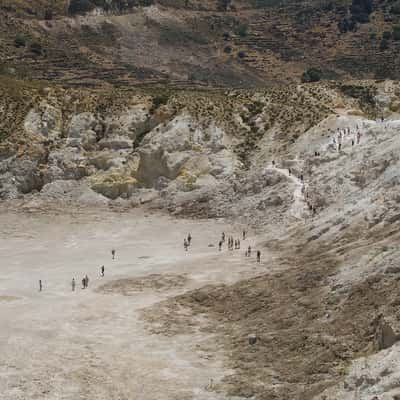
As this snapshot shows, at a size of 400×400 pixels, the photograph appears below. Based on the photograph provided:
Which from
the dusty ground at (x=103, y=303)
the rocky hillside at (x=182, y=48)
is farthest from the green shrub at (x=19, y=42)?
the dusty ground at (x=103, y=303)

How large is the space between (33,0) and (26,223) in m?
143

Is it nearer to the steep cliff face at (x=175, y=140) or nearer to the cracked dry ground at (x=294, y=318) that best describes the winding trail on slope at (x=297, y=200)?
the steep cliff face at (x=175, y=140)

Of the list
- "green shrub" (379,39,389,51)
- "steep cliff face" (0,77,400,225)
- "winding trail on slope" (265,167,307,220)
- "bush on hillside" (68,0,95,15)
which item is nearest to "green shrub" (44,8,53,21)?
"bush on hillside" (68,0,95,15)

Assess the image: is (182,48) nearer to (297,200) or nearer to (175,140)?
(175,140)

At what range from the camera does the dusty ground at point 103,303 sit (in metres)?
29.4

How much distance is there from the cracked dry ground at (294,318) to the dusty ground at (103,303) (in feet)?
4.16

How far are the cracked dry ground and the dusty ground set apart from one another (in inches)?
49.9

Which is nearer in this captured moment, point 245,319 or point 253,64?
point 245,319

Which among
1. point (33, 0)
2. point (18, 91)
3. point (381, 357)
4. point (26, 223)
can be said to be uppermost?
point (33, 0)

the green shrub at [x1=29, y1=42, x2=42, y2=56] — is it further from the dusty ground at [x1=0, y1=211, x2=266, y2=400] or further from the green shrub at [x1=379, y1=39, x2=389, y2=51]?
the dusty ground at [x1=0, y1=211, x2=266, y2=400]

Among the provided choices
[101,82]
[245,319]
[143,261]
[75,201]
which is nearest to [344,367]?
[245,319]

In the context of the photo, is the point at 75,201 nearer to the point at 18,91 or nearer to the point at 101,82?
the point at 18,91

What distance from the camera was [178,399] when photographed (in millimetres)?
27516

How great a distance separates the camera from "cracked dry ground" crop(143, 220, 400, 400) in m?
28.0
